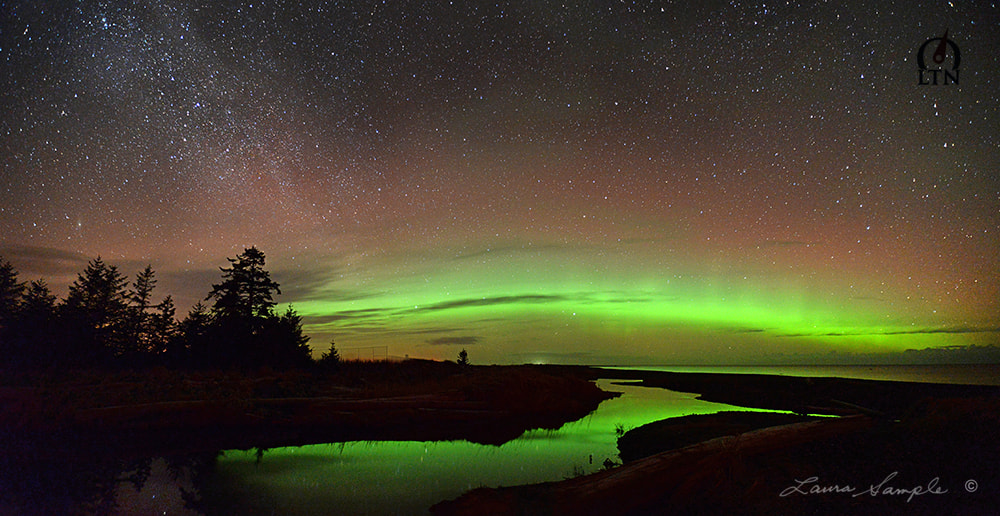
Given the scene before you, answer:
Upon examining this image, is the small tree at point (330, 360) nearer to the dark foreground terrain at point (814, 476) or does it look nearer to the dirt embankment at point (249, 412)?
the dirt embankment at point (249, 412)

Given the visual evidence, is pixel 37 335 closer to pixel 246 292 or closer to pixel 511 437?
pixel 246 292

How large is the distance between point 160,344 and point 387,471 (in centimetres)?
4579

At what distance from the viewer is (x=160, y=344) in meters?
48.3

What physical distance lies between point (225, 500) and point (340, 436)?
8.21m

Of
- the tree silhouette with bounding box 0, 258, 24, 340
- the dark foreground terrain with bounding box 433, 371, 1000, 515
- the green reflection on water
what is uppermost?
the tree silhouette with bounding box 0, 258, 24, 340

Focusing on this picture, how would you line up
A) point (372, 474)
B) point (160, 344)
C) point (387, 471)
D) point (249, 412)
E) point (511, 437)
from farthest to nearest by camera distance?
point (160, 344), point (249, 412), point (511, 437), point (387, 471), point (372, 474)

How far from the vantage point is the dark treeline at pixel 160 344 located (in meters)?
36.7

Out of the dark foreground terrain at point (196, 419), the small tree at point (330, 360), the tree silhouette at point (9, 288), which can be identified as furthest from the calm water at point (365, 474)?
the tree silhouette at point (9, 288)

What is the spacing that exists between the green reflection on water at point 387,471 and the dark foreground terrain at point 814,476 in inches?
78.6

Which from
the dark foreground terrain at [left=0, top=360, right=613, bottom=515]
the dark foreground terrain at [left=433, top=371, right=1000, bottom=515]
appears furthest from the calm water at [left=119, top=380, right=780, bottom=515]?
the dark foreground terrain at [left=433, top=371, right=1000, bottom=515]

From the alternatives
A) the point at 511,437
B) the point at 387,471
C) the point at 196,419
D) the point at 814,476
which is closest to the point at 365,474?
the point at 387,471

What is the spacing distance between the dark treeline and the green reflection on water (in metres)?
25.9

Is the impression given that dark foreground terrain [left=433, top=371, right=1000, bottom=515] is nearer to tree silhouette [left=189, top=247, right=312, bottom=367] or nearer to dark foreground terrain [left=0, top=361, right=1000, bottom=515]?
dark foreground terrain [left=0, top=361, right=1000, bottom=515]

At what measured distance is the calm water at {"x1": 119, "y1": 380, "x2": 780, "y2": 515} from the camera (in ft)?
35.0
